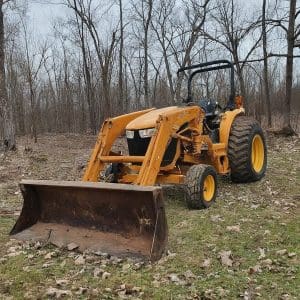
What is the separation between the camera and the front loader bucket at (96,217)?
16.1ft

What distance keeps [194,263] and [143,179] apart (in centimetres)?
149

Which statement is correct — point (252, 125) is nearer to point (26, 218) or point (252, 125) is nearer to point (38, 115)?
point (26, 218)

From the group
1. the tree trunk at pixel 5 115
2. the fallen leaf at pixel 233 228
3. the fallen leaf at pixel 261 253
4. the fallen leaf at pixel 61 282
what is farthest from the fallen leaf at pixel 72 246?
the tree trunk at pixel 5 115

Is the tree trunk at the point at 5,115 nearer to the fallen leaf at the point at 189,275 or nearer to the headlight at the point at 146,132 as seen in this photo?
the headlight at the point at 146,132

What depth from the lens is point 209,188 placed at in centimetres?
693

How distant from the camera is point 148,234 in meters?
5.03

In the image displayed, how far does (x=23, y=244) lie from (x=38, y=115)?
32681mm

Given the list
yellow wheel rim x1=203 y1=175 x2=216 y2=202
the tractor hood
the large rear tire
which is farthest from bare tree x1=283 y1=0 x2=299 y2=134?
the tractor hood

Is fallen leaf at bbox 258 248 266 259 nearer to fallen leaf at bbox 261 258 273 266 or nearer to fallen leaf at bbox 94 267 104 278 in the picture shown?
fallen leaf at bbox 261 258 273 266

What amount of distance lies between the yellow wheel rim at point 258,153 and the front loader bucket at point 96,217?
→ 4283 millimetres

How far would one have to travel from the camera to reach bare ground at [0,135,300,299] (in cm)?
413

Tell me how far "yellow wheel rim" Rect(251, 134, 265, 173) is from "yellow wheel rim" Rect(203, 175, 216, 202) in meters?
2.13

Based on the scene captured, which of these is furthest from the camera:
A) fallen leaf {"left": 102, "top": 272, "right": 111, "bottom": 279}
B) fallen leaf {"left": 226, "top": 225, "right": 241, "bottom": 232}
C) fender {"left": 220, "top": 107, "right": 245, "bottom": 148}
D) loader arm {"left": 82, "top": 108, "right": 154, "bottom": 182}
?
fender {"left": 220, "top": 107, "right": 245, "bottom": 148}

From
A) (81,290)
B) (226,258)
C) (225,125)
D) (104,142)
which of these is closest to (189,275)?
(226,258)
